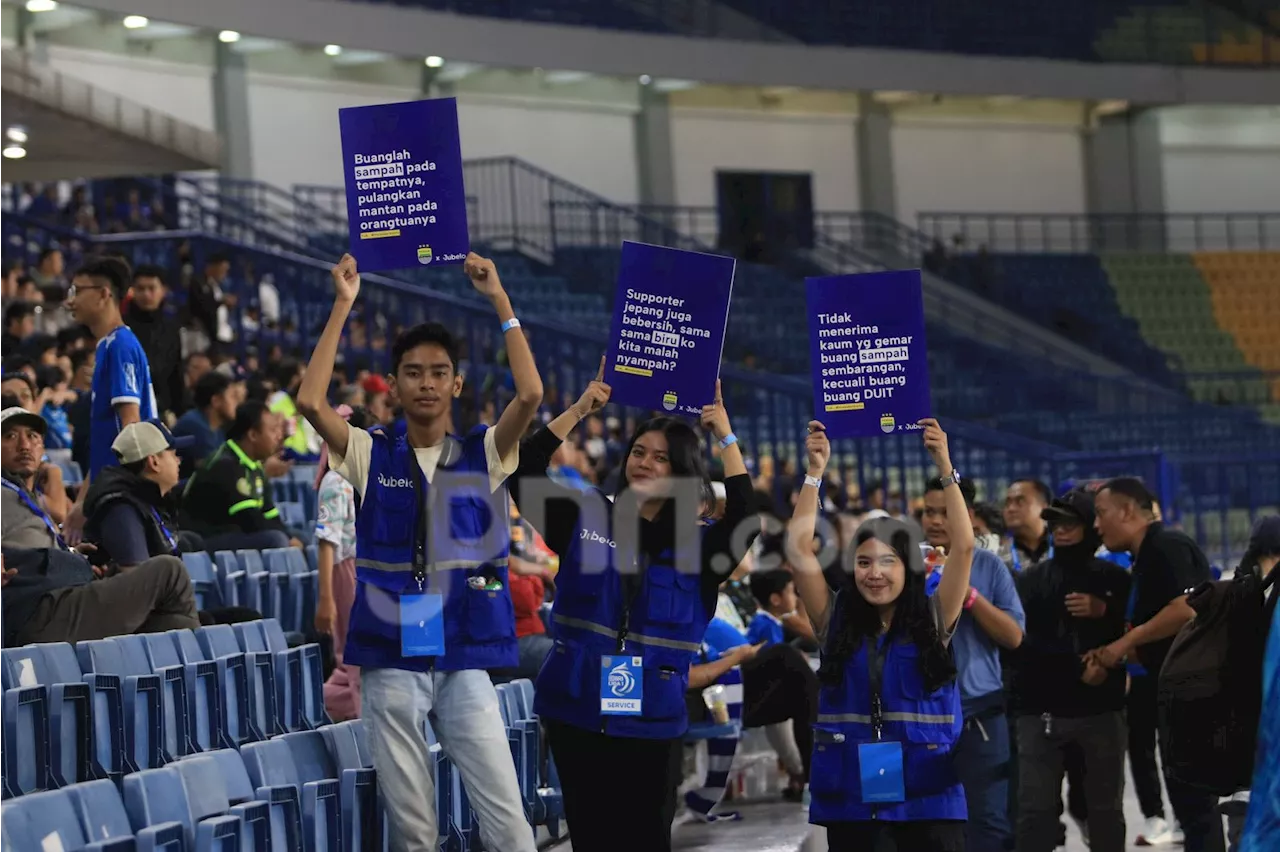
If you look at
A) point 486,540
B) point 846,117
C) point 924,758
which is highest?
point 846,117

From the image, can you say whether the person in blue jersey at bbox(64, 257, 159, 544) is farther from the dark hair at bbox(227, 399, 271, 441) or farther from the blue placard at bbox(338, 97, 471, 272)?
the blue placard at bbox(338, 97, 471, 272)

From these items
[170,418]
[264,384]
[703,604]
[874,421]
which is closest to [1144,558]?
[874,421]

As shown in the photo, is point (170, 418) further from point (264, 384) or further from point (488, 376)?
point (488, 376)

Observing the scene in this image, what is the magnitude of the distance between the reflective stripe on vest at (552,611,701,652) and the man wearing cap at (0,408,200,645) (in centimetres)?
175

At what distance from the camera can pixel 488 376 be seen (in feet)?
42.6

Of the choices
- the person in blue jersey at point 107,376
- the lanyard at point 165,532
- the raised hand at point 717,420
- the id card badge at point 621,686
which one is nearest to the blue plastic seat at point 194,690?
the lanyard at point 165,532

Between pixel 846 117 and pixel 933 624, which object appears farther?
pixel 846 117

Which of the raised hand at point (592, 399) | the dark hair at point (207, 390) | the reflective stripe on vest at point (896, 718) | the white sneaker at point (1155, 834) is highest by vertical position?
the dark hair at point (207, 390)

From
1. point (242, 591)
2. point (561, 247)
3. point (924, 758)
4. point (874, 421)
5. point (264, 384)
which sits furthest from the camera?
point (561, 247)

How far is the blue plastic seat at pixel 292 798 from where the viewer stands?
4.72 metres

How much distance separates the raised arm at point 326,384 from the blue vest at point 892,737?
144 centimetres

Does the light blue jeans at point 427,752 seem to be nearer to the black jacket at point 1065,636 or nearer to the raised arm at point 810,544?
the raised arm at point 810,544

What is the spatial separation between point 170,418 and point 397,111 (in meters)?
4.89

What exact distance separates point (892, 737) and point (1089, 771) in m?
1.97
